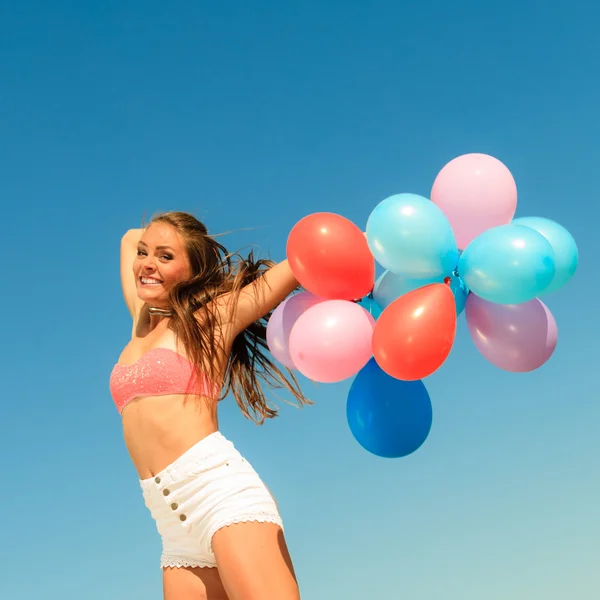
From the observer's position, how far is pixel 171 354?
4.82 metres

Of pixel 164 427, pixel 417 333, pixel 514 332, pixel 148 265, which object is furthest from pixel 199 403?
pixel 514 332

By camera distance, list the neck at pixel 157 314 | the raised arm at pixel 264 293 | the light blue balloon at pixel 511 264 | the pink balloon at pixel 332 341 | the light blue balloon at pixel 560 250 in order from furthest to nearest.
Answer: the neck at pixel 157 314 → the raised arm at pixel 264 293 → the light blue balloon at pixel 560 250 → the pink balloon at pixel 332 341 → the light blue balloon at pixel 511 264

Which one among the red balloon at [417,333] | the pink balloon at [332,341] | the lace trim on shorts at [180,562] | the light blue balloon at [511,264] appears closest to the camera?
the red balloon at [417,333]

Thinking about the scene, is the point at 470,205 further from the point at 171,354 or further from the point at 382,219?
the point at 171,354

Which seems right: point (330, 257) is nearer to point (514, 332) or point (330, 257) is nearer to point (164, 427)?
point (514, 332)

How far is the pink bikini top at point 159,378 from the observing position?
15.5 feet

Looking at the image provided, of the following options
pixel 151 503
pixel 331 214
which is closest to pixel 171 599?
pixel 151 503

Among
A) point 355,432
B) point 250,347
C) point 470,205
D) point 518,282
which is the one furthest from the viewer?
point 250,347

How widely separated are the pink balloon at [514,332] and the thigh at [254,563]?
143cm

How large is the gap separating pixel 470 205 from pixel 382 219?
1.74ft

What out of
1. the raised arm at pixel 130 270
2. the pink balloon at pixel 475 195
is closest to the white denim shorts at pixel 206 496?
the raised arm at pixel 130 270

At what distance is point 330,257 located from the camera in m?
4.60

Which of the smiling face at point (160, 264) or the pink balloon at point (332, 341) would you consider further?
the smiling face at point (160, 264)

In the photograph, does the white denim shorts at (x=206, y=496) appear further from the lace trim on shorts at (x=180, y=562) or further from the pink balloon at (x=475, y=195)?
the pink balloon at (x=475, y=195)
